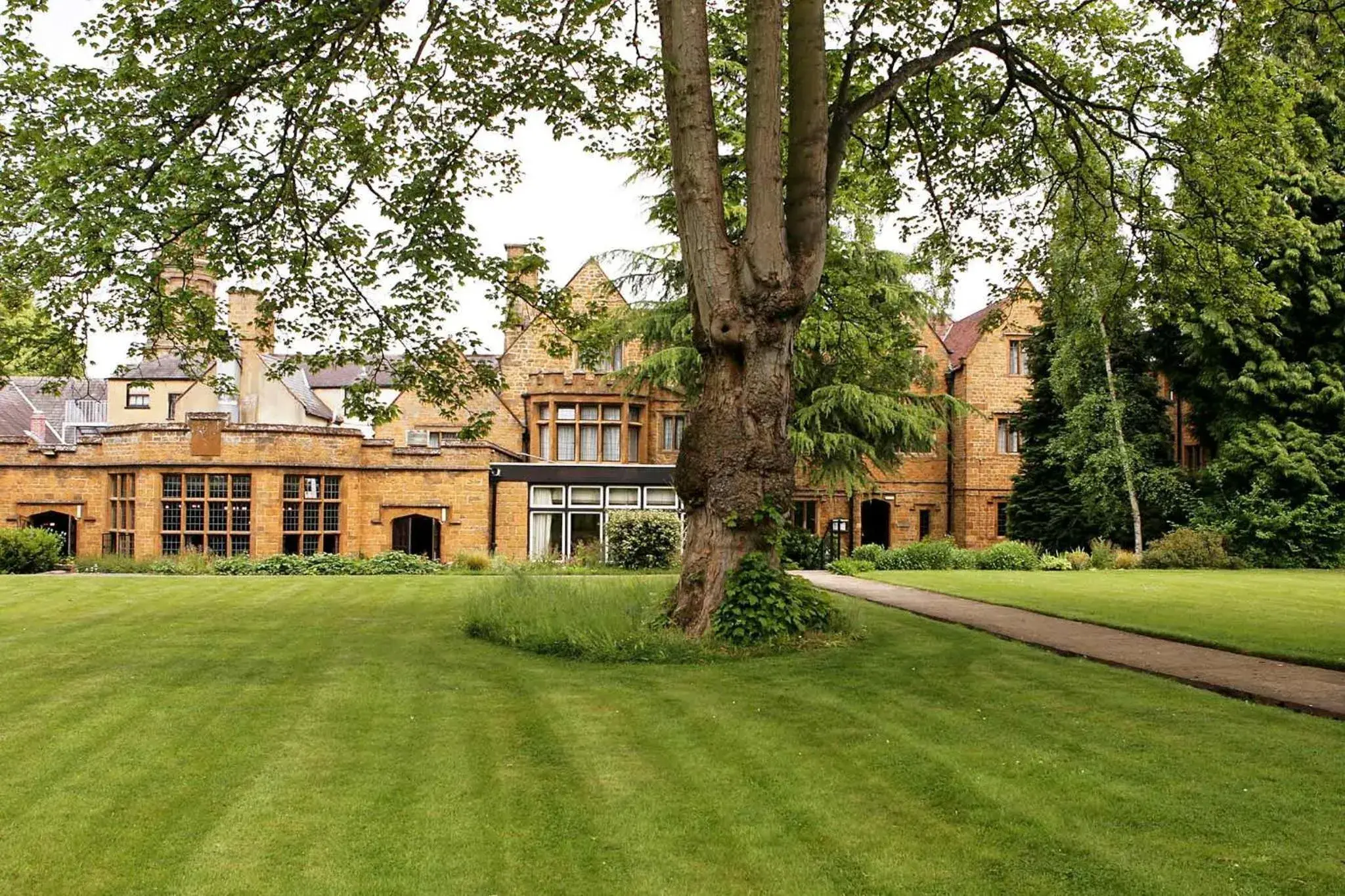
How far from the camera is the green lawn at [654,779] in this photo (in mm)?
4805

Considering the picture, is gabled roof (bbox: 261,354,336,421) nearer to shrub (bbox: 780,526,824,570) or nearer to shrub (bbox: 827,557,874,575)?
shrub (bbox: 780,526,824,570)

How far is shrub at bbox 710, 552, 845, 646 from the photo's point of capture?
10797 millimetres

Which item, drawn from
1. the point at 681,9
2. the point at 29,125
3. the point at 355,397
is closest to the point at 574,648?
the point at 355,397

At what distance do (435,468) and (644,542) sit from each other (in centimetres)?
689

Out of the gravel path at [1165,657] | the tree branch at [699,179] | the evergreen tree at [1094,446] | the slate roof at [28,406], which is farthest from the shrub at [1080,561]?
the slate roof at [28,406]

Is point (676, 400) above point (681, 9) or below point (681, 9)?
below

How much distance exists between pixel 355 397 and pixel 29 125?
16.6ft

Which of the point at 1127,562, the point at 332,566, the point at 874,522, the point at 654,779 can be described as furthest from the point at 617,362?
the point at 654,779

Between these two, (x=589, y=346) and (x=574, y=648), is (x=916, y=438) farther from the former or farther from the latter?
(x=574, y=648)

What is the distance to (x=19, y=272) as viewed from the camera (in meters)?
11.5

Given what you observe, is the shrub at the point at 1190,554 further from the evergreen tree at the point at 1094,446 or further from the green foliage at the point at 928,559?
the green foliage at the point at 928,559

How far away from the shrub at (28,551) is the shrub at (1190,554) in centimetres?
2739

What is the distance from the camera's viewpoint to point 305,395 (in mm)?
41406

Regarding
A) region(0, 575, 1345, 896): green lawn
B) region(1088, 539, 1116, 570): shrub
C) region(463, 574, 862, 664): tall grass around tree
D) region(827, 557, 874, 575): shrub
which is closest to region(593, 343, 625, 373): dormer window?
region(827, 557, 874, 575): shrub
